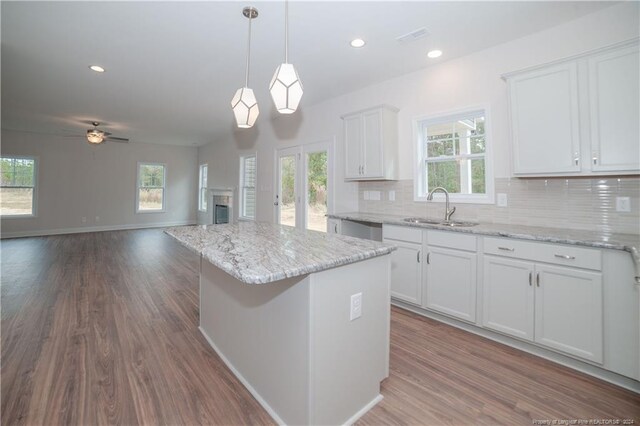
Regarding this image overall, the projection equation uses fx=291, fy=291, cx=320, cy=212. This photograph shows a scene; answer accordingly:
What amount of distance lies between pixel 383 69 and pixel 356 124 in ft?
2.29

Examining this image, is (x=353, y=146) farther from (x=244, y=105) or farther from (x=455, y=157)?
(x=244, y=105)

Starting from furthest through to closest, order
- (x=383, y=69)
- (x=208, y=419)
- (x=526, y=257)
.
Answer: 1. (x=383, y=69)
2. (x=526, y=257)
3. (x=208, y=419)

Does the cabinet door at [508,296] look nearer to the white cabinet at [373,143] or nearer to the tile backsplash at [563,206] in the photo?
the tile backsplash at [563,206]

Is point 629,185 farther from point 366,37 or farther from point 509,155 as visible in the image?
point 366,37

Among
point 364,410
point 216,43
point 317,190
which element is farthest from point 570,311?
point 216,43

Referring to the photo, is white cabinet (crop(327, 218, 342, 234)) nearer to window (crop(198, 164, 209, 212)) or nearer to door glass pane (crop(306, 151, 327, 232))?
door glass pane (crop(306, 151, 327, 232))

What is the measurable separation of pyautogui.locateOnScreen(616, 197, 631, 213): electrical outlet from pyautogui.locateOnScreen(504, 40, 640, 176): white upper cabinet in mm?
310

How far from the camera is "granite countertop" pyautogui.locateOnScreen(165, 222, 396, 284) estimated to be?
124 centimetres

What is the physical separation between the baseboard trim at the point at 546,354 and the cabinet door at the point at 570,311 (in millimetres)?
97

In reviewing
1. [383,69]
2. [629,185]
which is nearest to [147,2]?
[383,69]

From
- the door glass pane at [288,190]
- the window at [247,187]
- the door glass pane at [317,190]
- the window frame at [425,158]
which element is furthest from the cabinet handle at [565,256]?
the window at [247,187]

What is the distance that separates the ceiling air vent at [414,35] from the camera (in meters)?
2.66

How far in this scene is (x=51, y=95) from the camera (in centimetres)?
455

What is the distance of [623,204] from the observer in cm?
224
